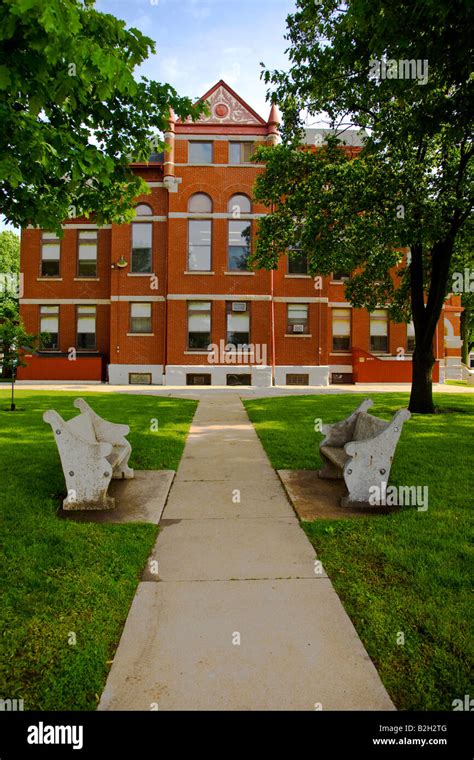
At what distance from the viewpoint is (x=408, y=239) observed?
10891 millimetres

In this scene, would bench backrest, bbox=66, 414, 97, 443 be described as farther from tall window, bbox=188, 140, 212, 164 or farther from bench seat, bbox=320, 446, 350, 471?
tall window, bbox=188, 140, 212, 164

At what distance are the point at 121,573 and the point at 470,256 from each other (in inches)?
628

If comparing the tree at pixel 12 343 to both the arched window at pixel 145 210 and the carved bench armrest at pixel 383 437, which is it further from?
the arched window at pixel 145 210

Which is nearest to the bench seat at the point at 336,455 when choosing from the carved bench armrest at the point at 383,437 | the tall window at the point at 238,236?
the carved bench armrest at the point at 383,437

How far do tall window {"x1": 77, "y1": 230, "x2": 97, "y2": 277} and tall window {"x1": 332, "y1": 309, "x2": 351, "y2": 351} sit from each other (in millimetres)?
14696

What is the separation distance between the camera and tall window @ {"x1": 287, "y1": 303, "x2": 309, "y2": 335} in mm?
24578

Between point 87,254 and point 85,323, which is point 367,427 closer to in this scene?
point 85,323

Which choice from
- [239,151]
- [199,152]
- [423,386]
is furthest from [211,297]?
[423,386]

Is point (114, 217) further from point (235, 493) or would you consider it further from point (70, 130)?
point (235, 493)

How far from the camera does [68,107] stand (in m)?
6.12

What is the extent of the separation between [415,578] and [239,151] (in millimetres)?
24779

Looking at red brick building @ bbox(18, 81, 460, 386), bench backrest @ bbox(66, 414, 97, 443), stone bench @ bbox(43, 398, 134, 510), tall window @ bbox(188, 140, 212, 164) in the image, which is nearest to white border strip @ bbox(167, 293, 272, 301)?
red brick building @ bbox(18, 81, 460, 386)

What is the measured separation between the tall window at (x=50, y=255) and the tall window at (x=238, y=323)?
10919 mm

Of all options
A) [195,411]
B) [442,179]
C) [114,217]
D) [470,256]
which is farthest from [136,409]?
[470,256]
